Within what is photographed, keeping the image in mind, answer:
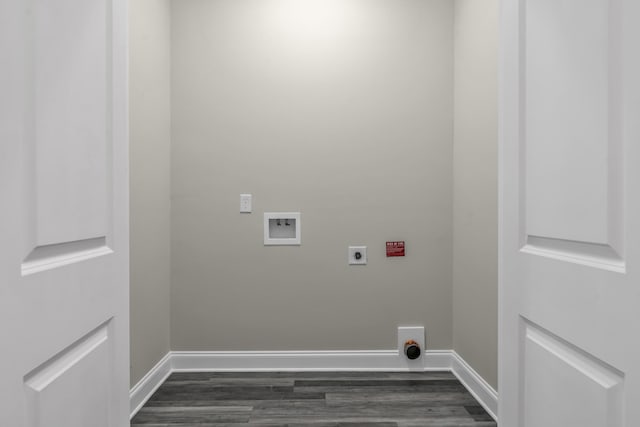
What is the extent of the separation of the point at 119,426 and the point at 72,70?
888 millimetres

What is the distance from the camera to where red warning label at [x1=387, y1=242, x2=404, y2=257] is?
2482mm

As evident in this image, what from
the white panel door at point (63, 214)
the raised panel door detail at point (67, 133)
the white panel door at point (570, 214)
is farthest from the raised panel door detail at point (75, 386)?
the white panel door at point (570, 214)

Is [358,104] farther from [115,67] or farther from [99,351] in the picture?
[99,351]

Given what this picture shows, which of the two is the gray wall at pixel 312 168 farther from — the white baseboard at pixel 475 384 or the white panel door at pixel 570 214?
the white panel door at pixel 570 214

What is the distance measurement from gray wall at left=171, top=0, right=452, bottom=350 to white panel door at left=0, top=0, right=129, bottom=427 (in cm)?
138

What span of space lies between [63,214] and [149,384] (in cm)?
166

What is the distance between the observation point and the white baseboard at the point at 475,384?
195cm

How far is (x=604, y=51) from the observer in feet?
2.40

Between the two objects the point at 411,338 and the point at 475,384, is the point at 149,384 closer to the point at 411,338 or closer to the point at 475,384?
the point at 411,338

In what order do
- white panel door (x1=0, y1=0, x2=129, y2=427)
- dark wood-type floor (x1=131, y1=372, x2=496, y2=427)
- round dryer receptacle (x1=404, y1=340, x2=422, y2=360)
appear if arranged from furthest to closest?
1. round dryer receptacle (x1=404, y1=340, x2=422, y2=360)
2. dark wood-type floor (x1=131, y1=372, x2=496, y2=427)
3. white panel door (x1=0, y1=0, x2=129, y2=427)

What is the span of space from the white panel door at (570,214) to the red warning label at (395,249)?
4.53 ft

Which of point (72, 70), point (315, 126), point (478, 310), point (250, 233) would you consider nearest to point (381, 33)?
point (315, 126)

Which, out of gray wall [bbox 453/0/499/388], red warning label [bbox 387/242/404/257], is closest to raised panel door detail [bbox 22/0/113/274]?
gray wall [bbox 453/0/499/388]

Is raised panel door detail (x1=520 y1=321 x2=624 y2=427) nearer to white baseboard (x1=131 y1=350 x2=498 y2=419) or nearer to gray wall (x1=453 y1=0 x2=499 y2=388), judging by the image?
gray wall (x1=453 y1=0 x2=499 y2=388)
